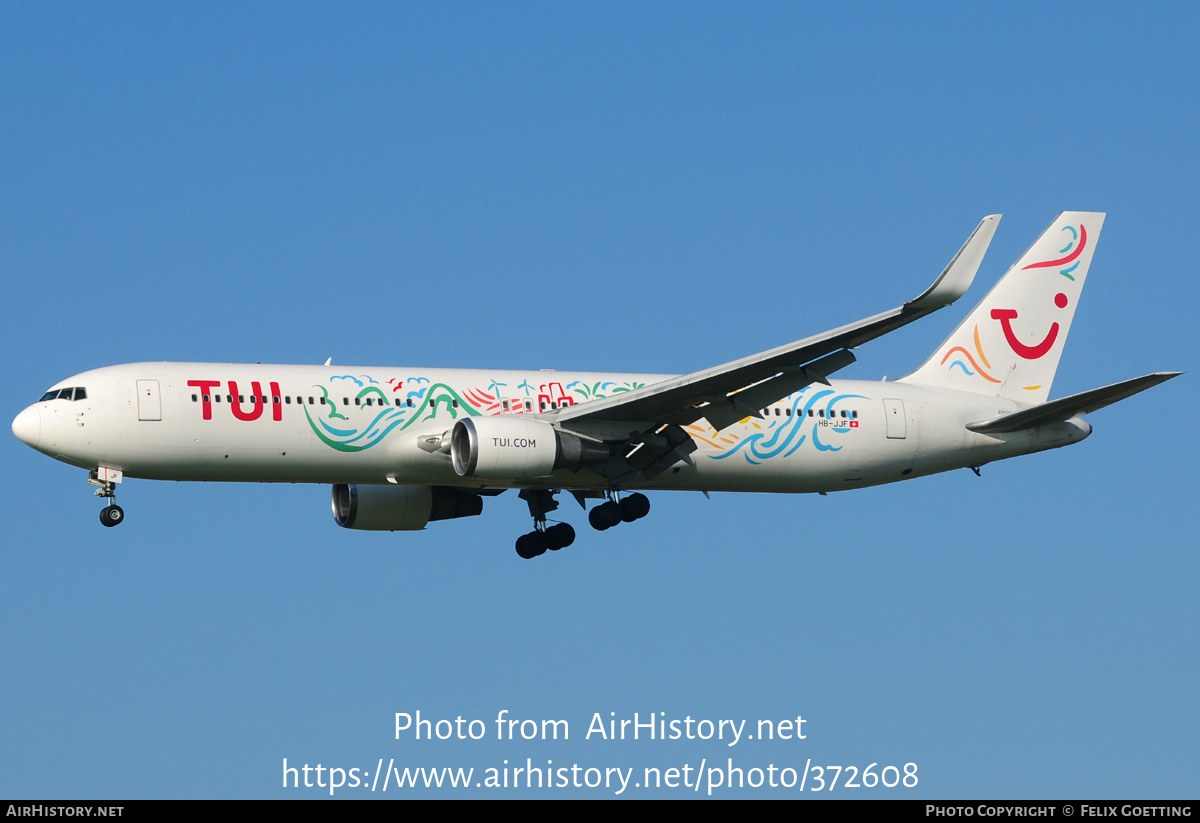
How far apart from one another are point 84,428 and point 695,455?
1541 centimetres

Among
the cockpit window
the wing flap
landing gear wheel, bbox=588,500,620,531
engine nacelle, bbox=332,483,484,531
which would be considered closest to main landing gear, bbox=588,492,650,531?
landing gear wheel, bbox=588,500,620,531

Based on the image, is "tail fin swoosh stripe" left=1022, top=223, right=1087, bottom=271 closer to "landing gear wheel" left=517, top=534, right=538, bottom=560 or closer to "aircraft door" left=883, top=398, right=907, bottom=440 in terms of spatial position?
"aircraft door" left=883, top=398, right=907, bottom=440

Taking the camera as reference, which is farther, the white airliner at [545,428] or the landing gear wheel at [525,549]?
the landing gear wheel at [525,549]

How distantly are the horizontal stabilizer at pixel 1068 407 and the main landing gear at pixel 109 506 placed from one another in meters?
22.9

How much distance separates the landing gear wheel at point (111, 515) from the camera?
40625mm

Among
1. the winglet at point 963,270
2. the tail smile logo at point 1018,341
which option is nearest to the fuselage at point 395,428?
the tail smile logo at point 1018,341

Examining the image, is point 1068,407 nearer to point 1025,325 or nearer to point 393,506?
point 1025,325

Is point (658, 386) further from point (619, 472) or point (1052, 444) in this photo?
point (1052, 444)

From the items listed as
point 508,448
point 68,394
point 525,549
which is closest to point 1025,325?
point 525,549

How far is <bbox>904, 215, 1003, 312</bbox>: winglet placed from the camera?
33.7 metres

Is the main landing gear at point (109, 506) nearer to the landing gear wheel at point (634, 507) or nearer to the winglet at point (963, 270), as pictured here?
the landing gear wheel at point (634, 507)

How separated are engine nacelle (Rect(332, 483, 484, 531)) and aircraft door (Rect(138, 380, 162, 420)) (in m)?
7.05

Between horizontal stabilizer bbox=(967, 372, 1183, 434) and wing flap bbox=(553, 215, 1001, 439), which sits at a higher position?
horizontal stabilizer bbox=(967, 372, 1183, 434)

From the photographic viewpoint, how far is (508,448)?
40.1 m
